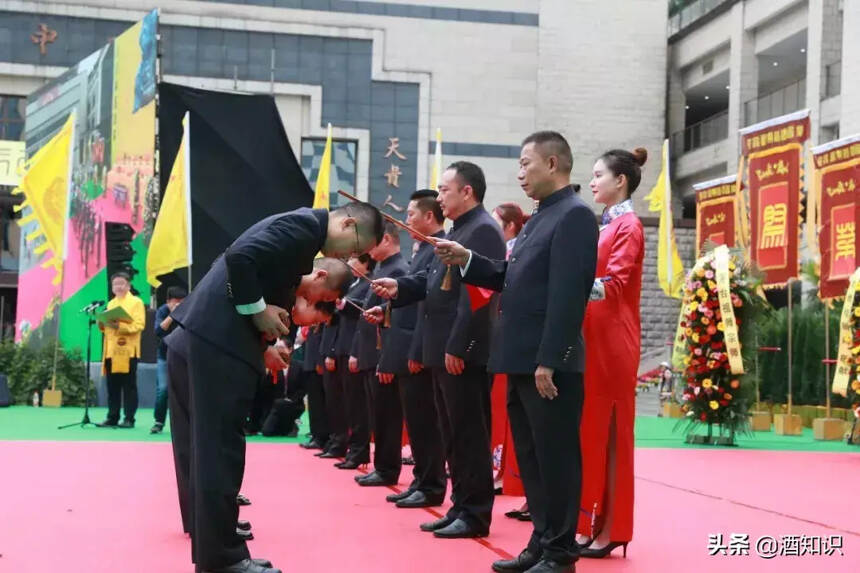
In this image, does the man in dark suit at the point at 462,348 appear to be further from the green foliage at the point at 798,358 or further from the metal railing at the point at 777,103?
the metal railing at the point at 777,103

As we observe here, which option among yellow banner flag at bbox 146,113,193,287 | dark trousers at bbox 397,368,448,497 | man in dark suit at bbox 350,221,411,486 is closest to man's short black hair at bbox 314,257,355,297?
dark trousers at bbox 397,368,448,497

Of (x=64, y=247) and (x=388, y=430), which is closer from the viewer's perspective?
(x=388, y=430)

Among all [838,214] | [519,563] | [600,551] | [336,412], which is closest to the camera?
[519,563]

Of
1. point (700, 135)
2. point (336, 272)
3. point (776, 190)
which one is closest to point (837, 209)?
point (776, 190)

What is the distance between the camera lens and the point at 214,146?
17.2 m

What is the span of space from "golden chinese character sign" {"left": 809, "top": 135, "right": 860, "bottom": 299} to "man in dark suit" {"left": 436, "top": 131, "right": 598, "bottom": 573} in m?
8.71

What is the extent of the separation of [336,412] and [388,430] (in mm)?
2026

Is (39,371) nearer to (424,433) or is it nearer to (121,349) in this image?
(121,349)

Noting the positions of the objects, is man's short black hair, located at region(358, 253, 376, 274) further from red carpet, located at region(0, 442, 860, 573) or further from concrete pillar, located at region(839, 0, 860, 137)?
Answer: concrete pillar, located at region(839, 0, 860, 137)

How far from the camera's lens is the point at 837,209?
1270 centimetres

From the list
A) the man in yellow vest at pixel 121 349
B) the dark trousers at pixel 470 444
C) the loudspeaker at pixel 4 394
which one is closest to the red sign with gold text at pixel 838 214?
the man in yellow vest at pixel 121 349

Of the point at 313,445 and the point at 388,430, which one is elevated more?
the point at 388,430

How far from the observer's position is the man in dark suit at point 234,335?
3.95 meters

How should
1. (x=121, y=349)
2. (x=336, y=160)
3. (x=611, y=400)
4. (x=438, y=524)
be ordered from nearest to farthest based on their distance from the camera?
(x=611, y=400), (x=438, y=524), (x=121, y=349), (x=336, y=160)
